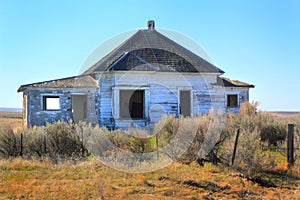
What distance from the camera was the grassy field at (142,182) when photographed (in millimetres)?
6496

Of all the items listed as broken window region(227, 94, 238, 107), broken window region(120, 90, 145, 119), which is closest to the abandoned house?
broken window region(227, 94, 238, 107)

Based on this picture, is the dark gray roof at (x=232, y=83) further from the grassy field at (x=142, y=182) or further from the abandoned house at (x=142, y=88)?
the grassy field at (x=142, y=182)

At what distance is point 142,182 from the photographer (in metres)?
7.43

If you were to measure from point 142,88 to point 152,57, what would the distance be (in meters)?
2.10

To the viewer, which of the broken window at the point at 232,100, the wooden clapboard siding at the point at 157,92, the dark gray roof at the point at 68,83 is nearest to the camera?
the dark gray roof at the point at 68,83

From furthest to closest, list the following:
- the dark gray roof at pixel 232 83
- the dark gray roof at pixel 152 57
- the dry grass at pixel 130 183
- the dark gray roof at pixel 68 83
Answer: the dark gray roof at pixel 232 83
the dark gray roof at pixel 152 57
the dark gray roof at pixel 68 83
the dry grass at pixel 130 183

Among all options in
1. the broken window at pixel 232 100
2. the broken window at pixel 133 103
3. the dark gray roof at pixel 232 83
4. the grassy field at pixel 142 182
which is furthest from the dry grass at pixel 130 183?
the broken window at pixel 133 103

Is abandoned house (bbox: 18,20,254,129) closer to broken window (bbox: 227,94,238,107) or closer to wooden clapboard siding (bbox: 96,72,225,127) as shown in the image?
wooden clapboard siding (bbox: 96,72,225,127)

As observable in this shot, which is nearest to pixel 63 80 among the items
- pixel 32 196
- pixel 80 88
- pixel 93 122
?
pixel 80 88

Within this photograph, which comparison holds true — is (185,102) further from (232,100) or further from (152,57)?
(152,57)

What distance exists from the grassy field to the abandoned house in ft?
22.4

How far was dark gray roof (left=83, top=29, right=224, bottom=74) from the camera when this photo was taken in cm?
1664

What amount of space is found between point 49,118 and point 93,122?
210 cm

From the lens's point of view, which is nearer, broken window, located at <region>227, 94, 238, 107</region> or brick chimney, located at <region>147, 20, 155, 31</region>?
broken window, located at <region>227, 94, 238, 107</region>
